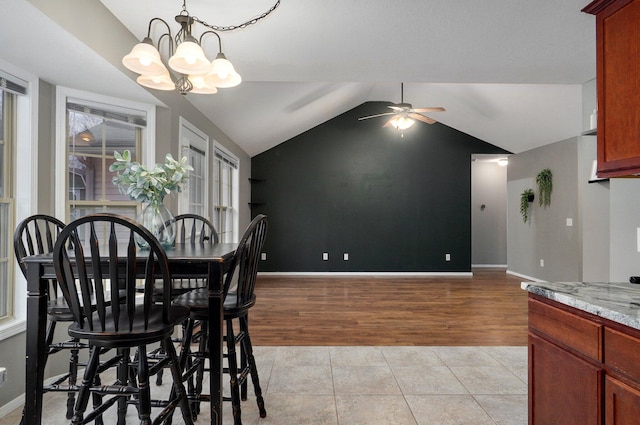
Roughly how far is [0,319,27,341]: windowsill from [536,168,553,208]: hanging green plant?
725 centimetres

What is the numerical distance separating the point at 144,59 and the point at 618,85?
7.03 ft

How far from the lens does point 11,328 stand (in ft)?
7.30

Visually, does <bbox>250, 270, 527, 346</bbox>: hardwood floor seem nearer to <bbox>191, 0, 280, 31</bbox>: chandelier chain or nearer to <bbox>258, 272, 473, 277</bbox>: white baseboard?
<bbox>258, 272, 473, 277</bbox>: white baseboard

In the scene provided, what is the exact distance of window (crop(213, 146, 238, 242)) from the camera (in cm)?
527

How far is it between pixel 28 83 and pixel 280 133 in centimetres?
465

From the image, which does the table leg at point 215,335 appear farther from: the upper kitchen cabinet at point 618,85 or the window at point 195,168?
the window at point 195,168

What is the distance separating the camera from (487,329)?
392cm

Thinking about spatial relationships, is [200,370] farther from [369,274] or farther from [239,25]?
[369,274]

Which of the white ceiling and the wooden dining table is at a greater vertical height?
the white ceiling

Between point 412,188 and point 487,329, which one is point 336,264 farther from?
point 487,329

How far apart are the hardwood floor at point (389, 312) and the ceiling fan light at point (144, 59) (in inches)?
98.8

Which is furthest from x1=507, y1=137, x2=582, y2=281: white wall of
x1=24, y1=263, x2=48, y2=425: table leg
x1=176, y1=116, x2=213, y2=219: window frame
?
x1=24, y1=263, x2=48, y2=425: table leg

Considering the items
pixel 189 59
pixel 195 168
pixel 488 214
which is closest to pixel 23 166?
pixel 189 59

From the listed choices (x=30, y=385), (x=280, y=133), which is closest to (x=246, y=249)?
(x=30, y=385)
